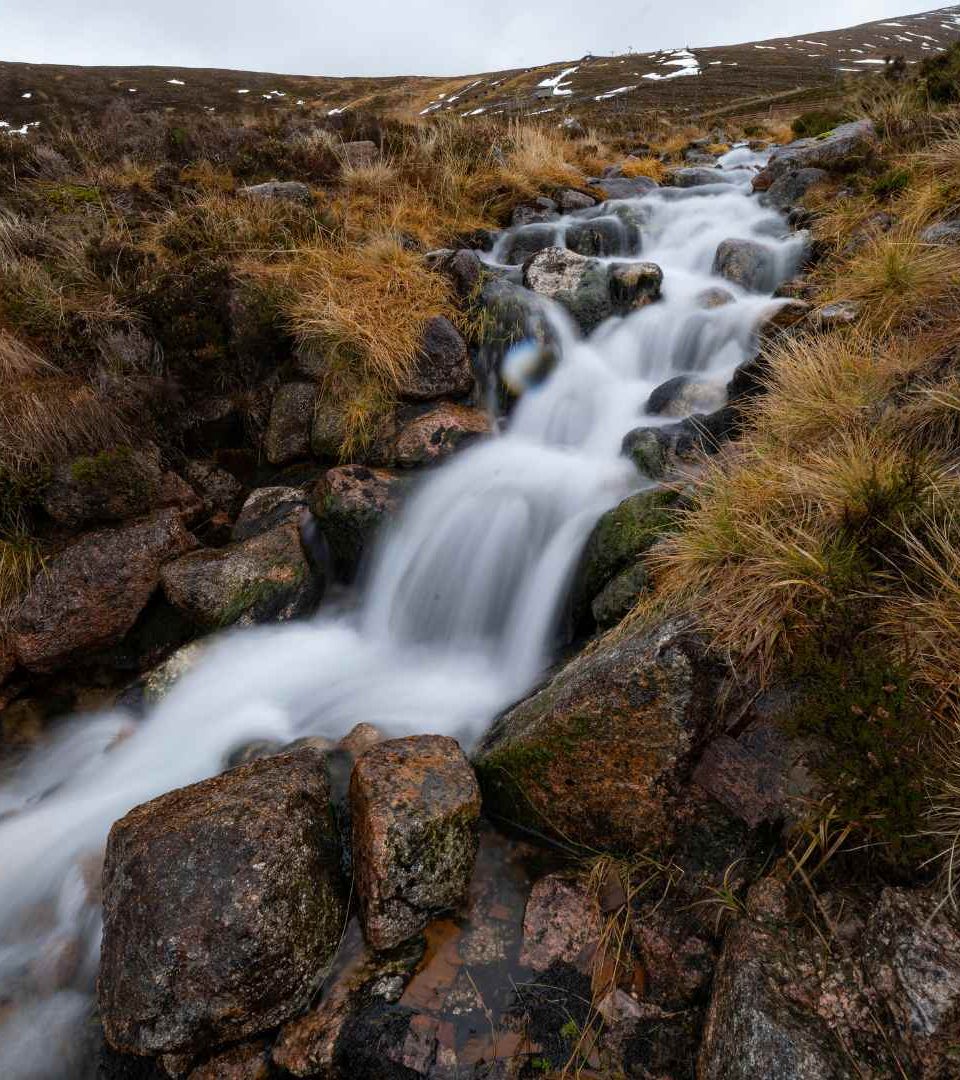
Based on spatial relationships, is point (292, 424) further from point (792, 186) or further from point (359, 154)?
point (792, 186)

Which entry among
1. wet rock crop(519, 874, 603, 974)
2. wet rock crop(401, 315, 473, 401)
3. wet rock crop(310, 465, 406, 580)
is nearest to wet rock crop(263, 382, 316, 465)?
wet rock crop(310, 465, 406, 580)

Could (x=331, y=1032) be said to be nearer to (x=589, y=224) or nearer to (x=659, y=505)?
(x=659, y=505)

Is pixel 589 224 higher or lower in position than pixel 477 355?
higher

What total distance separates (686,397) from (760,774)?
403 centimetres

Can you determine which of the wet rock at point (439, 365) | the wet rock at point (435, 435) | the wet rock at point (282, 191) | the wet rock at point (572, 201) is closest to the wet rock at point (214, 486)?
the wet rock at point (435, 435)

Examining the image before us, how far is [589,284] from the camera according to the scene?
7.35m

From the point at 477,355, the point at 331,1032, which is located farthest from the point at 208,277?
the point at 331,1032

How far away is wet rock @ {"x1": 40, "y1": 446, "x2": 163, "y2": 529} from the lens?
199 inches

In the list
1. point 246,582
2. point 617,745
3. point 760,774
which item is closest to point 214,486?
point 246,582

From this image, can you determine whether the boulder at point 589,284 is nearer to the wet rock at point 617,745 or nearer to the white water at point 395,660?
the white water at point 395,660

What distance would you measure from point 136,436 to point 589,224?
23.4 feet

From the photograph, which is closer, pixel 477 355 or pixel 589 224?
A: pixel 477 355

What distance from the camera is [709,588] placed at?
3.08 meters

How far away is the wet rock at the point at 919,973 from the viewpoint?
184 centimetres
